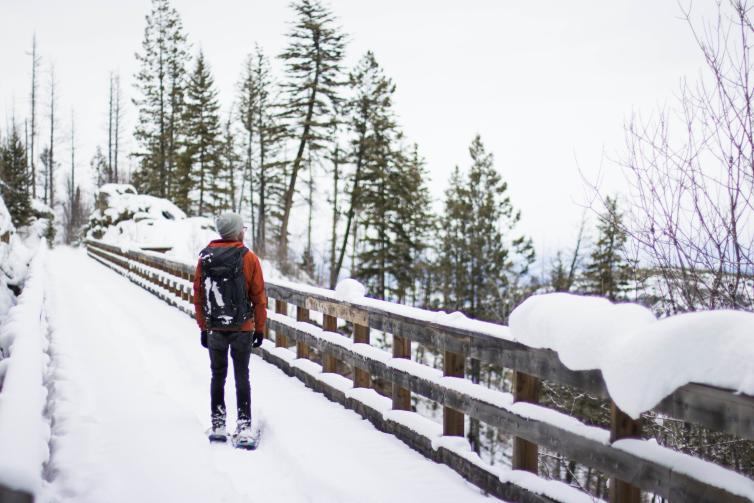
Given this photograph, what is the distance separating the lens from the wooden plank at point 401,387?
470cm

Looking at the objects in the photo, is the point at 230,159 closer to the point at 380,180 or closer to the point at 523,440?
the point at 380,180

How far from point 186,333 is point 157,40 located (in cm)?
3669

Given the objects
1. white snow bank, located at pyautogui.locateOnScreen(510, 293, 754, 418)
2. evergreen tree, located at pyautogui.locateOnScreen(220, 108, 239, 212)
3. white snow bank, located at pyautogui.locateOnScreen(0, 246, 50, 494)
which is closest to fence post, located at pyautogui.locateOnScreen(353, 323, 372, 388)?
white snow bank, located at pyautogui.locateOnScreen(510, 293, 754, 418)

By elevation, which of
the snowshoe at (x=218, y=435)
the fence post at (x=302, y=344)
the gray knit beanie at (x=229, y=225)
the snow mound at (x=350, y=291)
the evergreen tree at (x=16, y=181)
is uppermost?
the evergreen tree at (x=16, y=181)

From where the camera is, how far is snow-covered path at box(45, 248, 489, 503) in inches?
130

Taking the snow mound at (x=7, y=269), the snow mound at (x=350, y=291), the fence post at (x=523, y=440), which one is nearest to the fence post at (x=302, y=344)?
the snow mound at (x=350, y=291)

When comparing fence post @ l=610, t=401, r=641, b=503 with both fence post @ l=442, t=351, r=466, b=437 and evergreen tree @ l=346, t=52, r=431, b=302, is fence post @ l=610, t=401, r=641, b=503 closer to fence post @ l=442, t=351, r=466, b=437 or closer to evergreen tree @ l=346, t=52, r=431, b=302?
fence post @ l=442, t=351, r=466, b=437

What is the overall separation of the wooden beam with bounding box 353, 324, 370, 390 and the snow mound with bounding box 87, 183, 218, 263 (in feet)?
63.7

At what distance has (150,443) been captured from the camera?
156 inches

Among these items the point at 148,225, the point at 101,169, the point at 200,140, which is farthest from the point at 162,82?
the point at 101,169

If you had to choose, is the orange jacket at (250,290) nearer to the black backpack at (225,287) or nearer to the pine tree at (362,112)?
the black backpack at (225,287)

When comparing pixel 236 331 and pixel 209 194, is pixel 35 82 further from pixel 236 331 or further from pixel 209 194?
pixel 236 331

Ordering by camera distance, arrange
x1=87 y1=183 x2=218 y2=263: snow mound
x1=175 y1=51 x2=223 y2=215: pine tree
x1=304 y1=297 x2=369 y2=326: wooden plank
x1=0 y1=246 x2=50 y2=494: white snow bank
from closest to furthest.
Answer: x1=0 y1=246 x2=50 y2=494: white snow bank → x1=304 y1=297 x2=369 y2=326: wooden plank → x1=87 y1=183 x2=218 y2=263: snow mound → x1=175 y1=51 x2=223 y2=215: pine tree

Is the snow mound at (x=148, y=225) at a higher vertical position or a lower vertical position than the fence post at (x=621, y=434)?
higher
